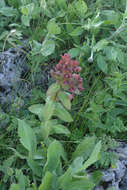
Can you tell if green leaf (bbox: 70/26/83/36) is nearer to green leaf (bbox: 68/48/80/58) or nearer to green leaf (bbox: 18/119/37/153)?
green leaf (bbox: 68/48/80/58)

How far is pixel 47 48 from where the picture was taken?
279 centimetres

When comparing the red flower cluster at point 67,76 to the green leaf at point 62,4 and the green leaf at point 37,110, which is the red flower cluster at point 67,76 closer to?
the green leaf at point 37,110

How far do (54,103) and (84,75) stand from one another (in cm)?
87

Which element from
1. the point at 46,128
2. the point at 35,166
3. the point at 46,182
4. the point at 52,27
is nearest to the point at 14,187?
the point at 46,182

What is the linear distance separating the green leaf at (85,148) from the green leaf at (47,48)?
906mm

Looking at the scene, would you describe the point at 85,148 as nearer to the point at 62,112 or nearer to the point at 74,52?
the point at 62,112

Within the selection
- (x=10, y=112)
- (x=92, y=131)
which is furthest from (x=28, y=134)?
(x=92, y=131)

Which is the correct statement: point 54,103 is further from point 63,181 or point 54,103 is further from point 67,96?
point 63,181

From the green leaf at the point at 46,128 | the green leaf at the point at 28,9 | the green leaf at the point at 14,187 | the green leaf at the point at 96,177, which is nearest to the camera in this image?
the green leaf at the point at 14,187

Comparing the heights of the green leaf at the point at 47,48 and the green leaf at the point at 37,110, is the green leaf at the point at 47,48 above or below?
above

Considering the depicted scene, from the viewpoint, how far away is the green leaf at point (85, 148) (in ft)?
7.60

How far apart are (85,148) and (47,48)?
1.03 m

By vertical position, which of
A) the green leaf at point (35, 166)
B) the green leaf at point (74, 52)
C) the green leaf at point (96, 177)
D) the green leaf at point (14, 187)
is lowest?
the green leaf at point (96, 177)

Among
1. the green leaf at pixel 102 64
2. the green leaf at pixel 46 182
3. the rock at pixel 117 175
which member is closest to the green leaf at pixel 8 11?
the green leaf at pixel 102 64
